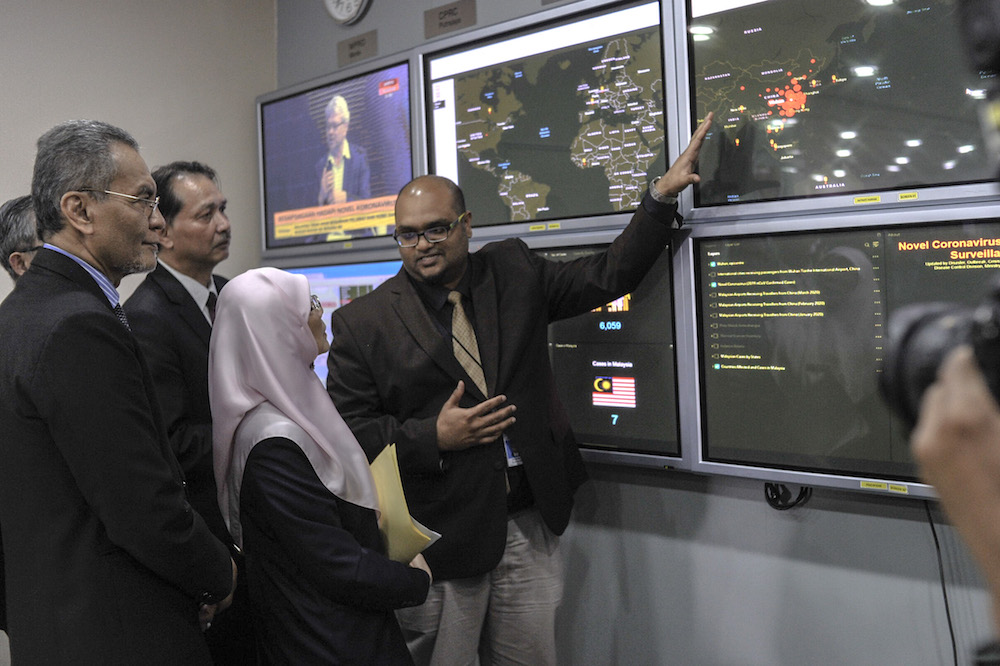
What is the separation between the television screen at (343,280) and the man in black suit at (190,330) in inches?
28.0

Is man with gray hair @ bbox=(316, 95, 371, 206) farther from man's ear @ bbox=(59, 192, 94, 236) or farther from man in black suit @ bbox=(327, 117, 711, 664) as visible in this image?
man's ear @ bbox=(59, 192, 94, 236)

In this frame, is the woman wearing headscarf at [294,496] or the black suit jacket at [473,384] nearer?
the woman wearing headscarf at [294,496]

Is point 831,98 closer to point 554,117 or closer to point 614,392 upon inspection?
point 554,117

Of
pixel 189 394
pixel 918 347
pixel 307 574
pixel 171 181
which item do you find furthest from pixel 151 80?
pixel 918 347

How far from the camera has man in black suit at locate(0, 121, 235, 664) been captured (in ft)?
4.48

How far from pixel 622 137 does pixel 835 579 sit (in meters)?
1.35

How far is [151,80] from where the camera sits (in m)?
3.34

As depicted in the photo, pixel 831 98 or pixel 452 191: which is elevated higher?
pixel 831 98

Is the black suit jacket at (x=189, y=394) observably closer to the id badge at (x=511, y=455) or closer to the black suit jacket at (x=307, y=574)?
the black suit jacket at (x=307, y=574)

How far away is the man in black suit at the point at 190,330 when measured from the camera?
2.11 m

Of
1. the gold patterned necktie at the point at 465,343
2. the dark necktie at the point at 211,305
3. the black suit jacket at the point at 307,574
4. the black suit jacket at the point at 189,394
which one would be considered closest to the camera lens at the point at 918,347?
the black suit jacket at the point at 307,574

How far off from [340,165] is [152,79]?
920 mm

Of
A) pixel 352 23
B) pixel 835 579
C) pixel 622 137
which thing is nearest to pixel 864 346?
pixel 835 579

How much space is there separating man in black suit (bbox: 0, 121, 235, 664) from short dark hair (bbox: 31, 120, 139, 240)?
0.09 m
